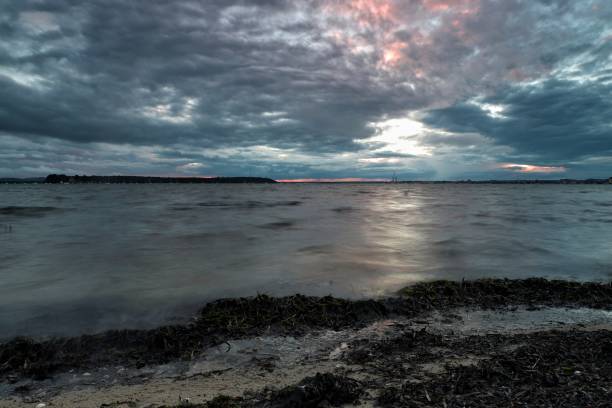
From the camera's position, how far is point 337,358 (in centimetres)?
461

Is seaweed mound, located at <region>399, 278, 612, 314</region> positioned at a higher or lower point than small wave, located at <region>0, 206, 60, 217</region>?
higher

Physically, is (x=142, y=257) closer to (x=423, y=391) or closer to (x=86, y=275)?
(x=86, y=275)

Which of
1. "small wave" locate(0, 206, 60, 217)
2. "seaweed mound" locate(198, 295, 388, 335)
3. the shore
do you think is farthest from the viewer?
"small wave" locate(0, 206, 60, 217)

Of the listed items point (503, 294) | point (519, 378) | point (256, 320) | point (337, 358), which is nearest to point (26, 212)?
point (256, 320)

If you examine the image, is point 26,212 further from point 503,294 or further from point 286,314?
point 503,294

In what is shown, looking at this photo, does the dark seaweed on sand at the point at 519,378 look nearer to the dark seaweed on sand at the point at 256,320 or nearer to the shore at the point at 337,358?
the shore at the point at 337,358

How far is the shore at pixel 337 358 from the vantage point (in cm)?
362

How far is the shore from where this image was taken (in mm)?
3625

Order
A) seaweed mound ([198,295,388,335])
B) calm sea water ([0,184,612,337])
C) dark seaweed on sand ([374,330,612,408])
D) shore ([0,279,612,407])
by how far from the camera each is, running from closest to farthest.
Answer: dark seaweed on sand ([374,330,612,408]) < shore ([0,279,612,407]) < seaweed mound ([198,295,388,335]) < calm sea water ([0,184,612,337])

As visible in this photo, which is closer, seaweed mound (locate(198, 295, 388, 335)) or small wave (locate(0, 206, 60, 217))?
seaweed mound (locate(198, 295, 388, 335))

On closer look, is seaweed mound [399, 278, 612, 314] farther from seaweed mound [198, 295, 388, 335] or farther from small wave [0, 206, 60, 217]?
small wave [0, 206, 60, 217]

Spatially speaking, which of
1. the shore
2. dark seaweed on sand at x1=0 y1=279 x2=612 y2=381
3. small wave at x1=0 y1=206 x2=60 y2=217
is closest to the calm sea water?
dark seaweed on sand at x1=0 y1=279 x2=612 y2=381

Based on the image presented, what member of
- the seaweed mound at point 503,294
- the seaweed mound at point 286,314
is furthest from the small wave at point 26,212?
the seaweed mound at point 503,294

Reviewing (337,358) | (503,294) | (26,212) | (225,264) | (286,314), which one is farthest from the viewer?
(26,212)
